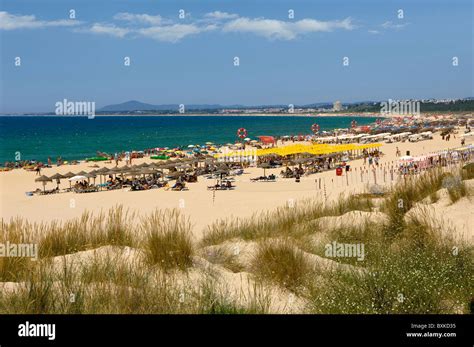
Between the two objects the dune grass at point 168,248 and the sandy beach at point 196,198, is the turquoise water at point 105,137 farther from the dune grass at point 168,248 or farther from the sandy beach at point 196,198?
the dune grass at point 168,248

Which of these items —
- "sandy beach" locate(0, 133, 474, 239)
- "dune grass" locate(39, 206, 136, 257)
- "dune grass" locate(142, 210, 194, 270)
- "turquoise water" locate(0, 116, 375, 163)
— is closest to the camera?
"dune grass" locate(142, 210, 194, 270)

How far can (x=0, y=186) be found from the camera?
24266 mm

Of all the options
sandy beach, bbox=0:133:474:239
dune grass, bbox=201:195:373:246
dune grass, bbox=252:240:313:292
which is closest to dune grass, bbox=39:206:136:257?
dune grass, bbox=201:195:373:246

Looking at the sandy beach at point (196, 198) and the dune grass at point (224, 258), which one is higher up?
the dune grass at point (224, 258)

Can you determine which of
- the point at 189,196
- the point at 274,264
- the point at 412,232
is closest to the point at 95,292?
the point at 274,264

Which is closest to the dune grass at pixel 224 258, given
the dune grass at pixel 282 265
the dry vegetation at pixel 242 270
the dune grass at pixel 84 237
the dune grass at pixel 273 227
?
the dry vegetation at pixel 242 270

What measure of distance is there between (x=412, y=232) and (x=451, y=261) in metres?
1.06

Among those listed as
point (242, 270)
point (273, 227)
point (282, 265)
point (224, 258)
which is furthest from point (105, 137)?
point (282, 265)

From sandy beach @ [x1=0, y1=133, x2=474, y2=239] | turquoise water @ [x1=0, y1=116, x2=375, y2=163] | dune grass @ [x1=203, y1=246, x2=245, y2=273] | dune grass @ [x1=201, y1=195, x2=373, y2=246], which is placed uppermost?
turquoise water @ [x1=0, y1=116, x2=375, y2=163]

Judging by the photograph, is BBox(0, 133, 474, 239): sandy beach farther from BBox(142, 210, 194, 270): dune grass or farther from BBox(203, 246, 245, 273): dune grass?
BBox(142, 210, 194, 270): dune grass

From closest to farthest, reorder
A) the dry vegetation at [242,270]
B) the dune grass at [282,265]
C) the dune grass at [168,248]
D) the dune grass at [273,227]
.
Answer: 1. the dry vegetation at [242,270]
2. the dune grass at [282,265]
3. the dune grass at [168,248]
4. the dune grass at [273,227]

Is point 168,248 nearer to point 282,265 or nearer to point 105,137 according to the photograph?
point 282,265

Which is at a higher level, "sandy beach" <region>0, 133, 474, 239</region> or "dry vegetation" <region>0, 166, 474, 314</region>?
"dry vegetation" <region>0, 166, 474, 314</region>
